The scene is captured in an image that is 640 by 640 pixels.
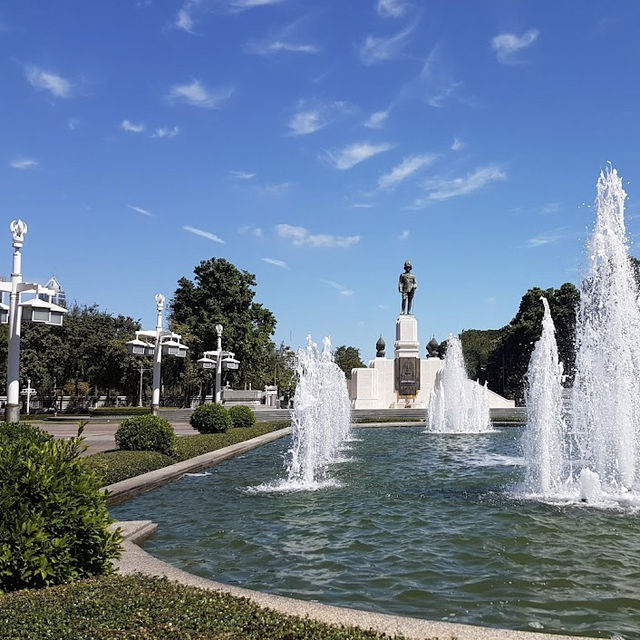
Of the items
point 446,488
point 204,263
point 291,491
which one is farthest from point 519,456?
point 204,263

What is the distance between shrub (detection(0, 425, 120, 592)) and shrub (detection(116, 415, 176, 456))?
990 centimetres

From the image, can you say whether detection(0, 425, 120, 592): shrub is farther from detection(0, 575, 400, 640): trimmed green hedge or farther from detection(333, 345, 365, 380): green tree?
detection(333, 345, 365, 380): green tree

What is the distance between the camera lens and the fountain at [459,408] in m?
30.0

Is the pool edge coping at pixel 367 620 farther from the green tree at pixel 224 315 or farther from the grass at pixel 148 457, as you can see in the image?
the green tree at pixel 224 315

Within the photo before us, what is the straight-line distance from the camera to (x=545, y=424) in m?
12.6

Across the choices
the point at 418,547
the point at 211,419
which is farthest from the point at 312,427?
the point at 418,547

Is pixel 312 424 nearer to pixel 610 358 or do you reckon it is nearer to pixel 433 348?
pixel 610 358

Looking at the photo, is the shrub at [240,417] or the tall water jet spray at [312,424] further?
the shrub at [240,417]

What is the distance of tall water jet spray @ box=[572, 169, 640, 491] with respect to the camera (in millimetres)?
11875

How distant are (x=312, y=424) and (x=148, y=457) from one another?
4.23 meters

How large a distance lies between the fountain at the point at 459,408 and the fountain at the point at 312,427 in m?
6.56

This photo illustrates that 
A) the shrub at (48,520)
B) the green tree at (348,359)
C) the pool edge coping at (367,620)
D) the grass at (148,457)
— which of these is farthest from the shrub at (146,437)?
the green tree at (348,359)

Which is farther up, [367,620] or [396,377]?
[396,377]

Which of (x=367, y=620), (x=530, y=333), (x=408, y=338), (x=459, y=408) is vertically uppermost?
(x=530, y=333)
